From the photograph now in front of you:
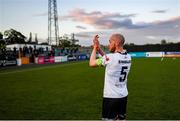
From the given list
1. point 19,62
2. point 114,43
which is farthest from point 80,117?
point 19,62

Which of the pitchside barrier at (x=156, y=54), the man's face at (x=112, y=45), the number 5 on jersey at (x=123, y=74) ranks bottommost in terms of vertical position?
the pitchside barrier at (x=156, y=54)

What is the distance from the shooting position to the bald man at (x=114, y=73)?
5.70 meters

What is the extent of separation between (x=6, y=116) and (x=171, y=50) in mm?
68668

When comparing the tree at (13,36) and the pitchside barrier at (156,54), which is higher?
the tree at (13,36)

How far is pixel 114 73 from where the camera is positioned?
5.78m

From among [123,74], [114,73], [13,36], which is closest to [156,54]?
[13,36]

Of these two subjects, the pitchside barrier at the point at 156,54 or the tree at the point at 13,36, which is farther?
the tree at the point at 13,36

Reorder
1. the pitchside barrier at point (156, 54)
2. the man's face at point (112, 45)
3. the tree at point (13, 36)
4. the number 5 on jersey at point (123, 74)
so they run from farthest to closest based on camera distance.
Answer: the tree at point (13, 36) → the pitchside barrier at point (156, 54) → the number 5 on jersey at point (123, 74) → the man's face at point (112, 45)

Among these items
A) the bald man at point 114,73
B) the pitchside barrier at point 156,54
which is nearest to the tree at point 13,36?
the pitchside barrier at point 156,54

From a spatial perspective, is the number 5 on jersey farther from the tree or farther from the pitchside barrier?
the tree

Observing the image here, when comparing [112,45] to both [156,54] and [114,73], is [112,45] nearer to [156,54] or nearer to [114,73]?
[114,73]

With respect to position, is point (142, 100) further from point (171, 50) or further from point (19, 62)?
point (171, 50)

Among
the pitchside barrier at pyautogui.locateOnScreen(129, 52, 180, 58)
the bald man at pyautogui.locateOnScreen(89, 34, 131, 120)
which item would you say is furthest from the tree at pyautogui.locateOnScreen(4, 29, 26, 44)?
the bald man at pyautogui.locateOnScreen(89, 34, 131, 120)

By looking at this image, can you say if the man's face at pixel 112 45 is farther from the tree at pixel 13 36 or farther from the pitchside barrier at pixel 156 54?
the tree at pixel 13 36
